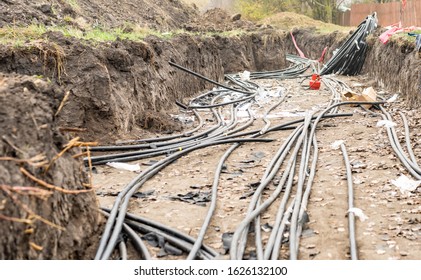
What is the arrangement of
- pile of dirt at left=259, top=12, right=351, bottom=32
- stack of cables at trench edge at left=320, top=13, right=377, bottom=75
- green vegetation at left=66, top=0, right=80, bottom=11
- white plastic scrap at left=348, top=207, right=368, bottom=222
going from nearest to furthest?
white plastic scrap at left=348, top=207, right=368, bottom=222, green vegetation at left=66, top=0, right=80, bottom=11, stack of cables at trench edge at left=320, top=13, right=377, bottom=75, pile of dirt at left=259, top=12, right=351, bottom=32

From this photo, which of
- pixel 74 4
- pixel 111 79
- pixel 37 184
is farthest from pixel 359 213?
pixel 74 4

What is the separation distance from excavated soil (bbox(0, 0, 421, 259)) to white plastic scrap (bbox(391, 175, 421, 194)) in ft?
0.29

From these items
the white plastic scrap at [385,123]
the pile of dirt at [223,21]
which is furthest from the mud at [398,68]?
the pile of dirt at [223,21]

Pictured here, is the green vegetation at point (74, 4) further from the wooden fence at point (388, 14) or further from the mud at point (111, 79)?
the wooden fence at point (388, 14)

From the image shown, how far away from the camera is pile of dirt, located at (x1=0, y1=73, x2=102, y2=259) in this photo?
9.35 ft

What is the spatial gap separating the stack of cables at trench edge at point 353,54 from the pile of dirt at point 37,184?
47.7 ft

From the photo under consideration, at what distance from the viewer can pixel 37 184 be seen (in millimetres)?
3176

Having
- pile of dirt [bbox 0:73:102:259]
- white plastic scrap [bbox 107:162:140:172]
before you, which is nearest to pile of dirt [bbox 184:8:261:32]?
white plastic scrap [bbox 107:162:140:172]

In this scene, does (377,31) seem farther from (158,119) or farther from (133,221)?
(133,221)

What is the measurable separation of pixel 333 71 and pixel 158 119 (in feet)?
35.0

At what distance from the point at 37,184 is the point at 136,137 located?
185 inches

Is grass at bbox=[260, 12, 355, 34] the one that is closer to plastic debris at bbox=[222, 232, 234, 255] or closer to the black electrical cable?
the black electrical cable

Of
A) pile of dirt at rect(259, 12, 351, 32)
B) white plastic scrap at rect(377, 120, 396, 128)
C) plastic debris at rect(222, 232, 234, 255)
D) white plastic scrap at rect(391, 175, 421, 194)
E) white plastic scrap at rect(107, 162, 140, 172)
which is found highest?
pile of dirt at rect(259, 12, 351, 32)

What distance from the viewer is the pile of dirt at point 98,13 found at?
979 centimetres
